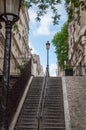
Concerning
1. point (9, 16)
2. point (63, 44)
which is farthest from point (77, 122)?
point (63, 44)

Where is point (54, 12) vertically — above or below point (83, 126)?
above

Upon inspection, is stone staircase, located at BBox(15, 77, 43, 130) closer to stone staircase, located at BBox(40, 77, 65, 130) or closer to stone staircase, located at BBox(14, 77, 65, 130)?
stone staircase, located at BBox(14, 77, 65, 130)

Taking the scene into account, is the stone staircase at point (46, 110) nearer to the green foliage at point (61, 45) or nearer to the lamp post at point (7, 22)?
the lamp post at point (7, 22)

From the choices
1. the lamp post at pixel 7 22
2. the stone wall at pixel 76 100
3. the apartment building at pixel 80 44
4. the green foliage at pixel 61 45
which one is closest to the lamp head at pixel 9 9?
the lamp post at pixel 7 22

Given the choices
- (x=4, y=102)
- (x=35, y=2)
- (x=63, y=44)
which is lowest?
(x=63, y=44)

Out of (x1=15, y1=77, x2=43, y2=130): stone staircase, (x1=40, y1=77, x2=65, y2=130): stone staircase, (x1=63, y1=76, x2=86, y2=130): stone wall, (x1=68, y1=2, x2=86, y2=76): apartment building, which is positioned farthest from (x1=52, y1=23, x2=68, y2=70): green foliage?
(x1=15, y1=77, x2=43, y2=130): stone staircase

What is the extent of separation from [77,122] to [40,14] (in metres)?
5.26

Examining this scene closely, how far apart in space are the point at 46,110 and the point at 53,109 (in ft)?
1.43

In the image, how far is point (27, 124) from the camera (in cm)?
1493

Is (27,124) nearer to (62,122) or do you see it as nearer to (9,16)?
(62,122)

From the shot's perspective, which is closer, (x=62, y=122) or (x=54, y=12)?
(x=62, y=122)

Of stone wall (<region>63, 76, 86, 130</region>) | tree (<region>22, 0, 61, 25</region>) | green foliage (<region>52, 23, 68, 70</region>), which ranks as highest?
tree (<region>22, 0, 61, 25</region>)

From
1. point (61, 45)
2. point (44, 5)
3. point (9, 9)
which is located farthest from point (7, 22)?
point (61, 45)

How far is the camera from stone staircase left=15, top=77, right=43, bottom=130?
14.8 m
